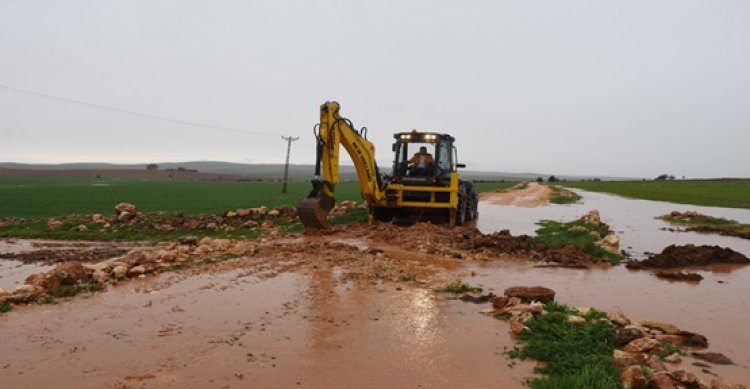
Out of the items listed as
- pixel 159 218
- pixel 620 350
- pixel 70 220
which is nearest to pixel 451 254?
pixel 620 350

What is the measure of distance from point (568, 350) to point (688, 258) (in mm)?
8200

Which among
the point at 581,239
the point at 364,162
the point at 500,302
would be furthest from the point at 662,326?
the point at 364,162

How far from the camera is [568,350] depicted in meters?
5.35

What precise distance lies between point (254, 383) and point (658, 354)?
4.13m

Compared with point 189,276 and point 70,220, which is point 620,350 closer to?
point 189,276

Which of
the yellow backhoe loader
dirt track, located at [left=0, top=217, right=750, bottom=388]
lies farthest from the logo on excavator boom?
dirt track, located at [left=0, top=217, right=750, bottom=388]

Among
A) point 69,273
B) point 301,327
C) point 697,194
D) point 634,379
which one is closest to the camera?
point 634,379

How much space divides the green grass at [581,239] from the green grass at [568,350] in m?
6.19

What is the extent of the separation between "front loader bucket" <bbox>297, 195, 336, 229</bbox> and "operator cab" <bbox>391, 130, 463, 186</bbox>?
3942 millimetres

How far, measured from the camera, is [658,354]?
539cm

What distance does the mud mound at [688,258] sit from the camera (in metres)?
11.4

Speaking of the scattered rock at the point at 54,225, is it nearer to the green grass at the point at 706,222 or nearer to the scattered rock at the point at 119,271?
the scattered rock at the point at 119,271

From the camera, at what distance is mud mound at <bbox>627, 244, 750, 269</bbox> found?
37.3 ft

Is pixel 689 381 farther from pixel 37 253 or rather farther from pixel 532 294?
pixel 37 253
